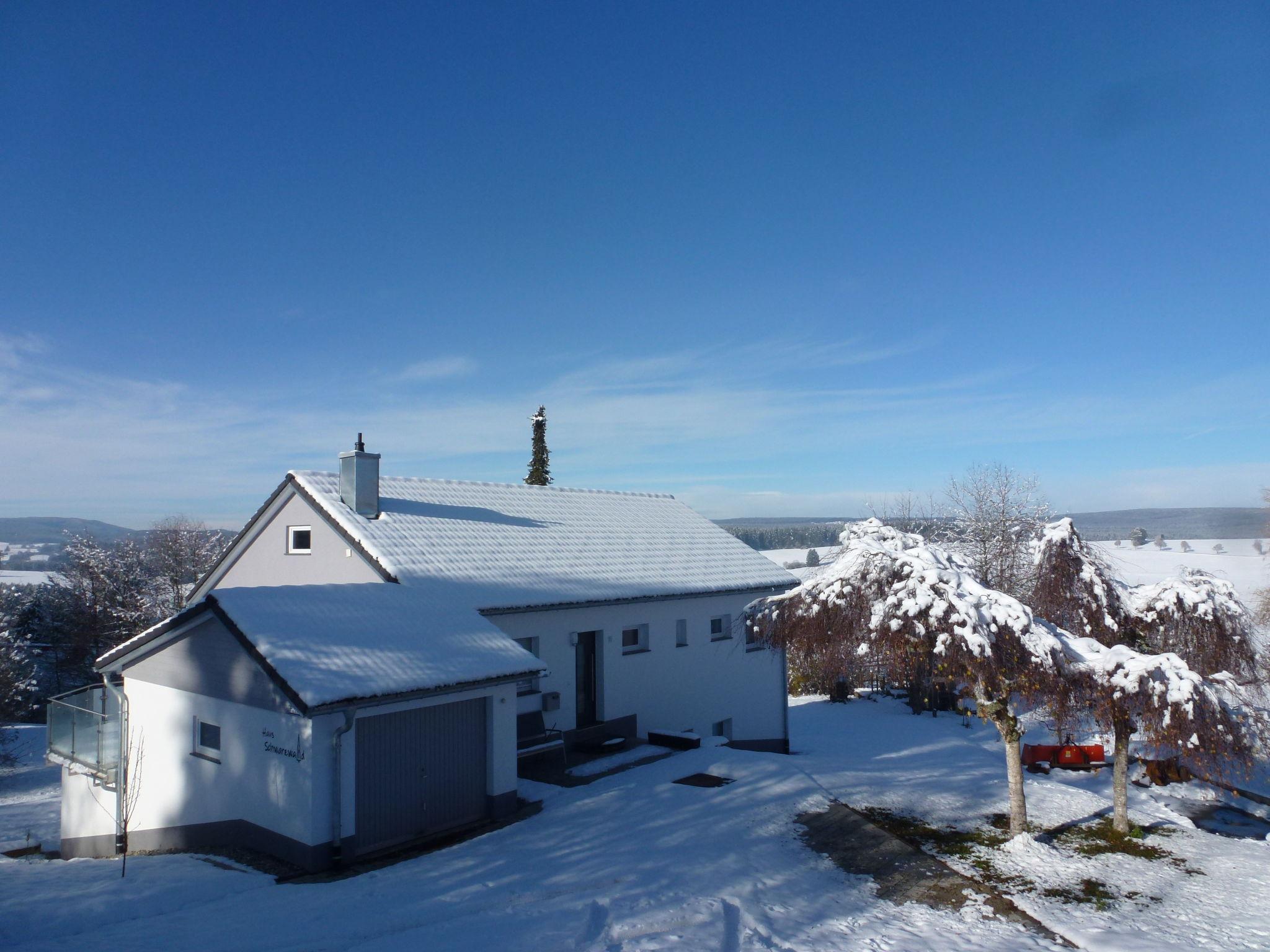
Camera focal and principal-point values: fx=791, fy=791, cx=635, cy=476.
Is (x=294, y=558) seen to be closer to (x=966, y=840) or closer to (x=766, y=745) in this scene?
(x=766, y=745)

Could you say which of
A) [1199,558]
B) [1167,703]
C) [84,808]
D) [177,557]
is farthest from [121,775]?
[1199,558]

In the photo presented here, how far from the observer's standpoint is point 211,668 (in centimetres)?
1251

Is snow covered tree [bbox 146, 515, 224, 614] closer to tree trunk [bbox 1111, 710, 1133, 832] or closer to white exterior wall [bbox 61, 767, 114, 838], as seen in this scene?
white exterior wall [bbox 61, 767, 114, 838]

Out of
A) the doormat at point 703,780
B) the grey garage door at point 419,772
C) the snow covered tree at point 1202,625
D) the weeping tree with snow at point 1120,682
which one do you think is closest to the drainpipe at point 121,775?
the grey garage door at point 419,772

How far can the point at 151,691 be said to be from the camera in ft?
45.7

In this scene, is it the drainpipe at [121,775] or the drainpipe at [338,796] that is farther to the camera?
the drainpipe at [121,775]

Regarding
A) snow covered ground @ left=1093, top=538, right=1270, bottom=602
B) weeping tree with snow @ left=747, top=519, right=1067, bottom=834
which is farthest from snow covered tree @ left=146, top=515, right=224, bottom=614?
snow covered ground @ left=1093, top=538, right=1270, bottom=602

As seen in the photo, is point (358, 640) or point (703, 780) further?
point (703, 780)

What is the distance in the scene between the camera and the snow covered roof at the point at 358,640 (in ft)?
36.7

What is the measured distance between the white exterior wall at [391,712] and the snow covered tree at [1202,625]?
11.4m

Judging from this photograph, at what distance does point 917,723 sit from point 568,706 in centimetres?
1910

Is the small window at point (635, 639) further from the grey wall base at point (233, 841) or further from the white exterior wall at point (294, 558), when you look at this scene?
the grey wall base at point (233, 841)

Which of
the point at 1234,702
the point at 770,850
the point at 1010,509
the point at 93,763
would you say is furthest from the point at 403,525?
the point at 1010,509

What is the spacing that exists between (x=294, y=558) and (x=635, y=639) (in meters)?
8.61
